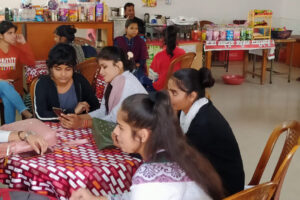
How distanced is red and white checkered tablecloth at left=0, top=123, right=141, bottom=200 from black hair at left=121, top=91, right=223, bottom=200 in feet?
1.07

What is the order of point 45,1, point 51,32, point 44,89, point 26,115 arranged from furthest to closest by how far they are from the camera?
point 45,1
point 51,32
point 26,115
point 44,89

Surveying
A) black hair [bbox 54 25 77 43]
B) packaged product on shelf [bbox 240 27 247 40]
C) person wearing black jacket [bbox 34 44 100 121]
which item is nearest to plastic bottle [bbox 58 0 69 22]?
black hair [bbox 54 25 77 43]

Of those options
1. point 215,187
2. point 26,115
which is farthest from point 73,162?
point 26,115

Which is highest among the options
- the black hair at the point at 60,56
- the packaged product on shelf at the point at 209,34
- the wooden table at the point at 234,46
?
the packaged product on shelf at the point at 209,34

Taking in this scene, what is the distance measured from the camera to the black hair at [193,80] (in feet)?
6.67

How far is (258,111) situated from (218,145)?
11.1ft

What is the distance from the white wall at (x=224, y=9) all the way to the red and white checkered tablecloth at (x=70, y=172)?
6.52 metres

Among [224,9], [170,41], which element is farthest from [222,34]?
[224,9]

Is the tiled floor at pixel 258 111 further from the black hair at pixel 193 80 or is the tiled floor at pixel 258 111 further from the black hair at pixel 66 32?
the black hair at pixel 66 32

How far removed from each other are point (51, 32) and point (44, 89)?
226cm

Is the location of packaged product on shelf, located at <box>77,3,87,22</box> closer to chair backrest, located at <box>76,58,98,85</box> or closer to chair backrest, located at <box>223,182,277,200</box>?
chair backrest, located at <box>76,58,98,85</box>

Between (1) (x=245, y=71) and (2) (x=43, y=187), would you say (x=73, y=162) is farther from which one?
(1) (x=245, y=71)

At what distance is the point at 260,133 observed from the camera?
4188mm

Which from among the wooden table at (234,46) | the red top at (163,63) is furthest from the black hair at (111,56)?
the wooden table at (234,46)
